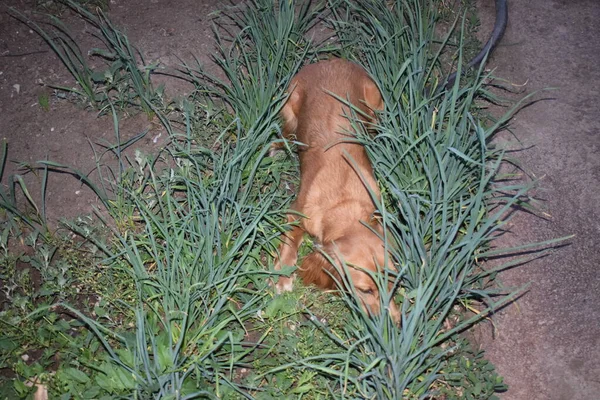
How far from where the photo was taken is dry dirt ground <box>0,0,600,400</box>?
3.00 metres

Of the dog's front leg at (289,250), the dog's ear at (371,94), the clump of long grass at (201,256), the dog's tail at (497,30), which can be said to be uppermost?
the dog's tail at (497,30)

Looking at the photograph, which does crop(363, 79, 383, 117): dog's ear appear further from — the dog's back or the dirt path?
the dirt path

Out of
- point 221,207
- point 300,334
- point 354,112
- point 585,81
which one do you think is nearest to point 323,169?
point 354,112

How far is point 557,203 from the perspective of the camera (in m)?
3.53

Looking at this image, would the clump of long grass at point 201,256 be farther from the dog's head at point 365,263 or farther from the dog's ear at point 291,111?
the dog's head at point 365,263

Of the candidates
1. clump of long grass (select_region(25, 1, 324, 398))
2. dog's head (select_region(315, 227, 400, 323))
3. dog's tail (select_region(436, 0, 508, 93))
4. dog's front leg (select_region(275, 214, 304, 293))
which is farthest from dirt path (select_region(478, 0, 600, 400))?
clump of long grass (select_region(25, 1, 324, 398))

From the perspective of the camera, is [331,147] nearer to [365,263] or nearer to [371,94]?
[371,94]

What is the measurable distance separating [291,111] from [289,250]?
817mm

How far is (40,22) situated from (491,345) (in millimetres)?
3211

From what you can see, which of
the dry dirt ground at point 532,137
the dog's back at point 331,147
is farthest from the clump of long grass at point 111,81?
the dog's back at point 331,147

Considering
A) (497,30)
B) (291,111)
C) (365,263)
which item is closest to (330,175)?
(291,111)

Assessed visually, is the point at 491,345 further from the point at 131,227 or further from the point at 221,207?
the point at 131,227

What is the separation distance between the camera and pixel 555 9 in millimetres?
4582

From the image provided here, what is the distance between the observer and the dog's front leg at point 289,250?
10.7 ft
